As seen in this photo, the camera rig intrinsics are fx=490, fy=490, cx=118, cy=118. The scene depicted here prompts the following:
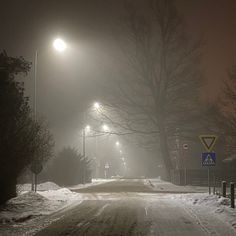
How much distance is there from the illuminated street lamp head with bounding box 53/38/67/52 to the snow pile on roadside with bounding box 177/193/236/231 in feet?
37.9

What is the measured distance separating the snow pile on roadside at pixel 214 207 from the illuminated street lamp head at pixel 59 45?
37.9 feet

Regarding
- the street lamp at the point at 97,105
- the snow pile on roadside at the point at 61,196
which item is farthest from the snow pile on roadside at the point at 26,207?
the street lamp at the point at 97,105

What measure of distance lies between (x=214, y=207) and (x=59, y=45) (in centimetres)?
1463

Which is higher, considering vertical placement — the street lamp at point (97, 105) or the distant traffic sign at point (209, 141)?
the street lamp at point (97, 105)

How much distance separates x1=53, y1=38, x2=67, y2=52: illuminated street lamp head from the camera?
2953 cm

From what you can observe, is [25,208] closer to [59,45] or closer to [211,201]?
[211,201]

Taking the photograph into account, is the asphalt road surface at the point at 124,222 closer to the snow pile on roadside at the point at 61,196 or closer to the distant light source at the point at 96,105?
the snow pile on roadside at the point at 61,196

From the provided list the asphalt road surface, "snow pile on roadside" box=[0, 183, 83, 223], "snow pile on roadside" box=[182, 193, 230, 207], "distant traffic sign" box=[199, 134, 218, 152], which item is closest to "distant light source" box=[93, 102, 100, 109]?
"snow pile on roadside" box=[0, 183, 83, 223]

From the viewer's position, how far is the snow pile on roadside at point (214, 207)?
1653 cm

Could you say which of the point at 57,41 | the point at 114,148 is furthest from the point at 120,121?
the point at 114,148

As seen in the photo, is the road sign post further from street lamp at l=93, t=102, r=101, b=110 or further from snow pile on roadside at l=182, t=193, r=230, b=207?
street lamp at l=93, t=102, r=101, b=110

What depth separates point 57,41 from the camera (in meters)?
29.7

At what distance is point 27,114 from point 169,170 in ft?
104

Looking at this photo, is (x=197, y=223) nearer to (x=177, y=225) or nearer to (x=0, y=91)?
(x=177, y=225)
